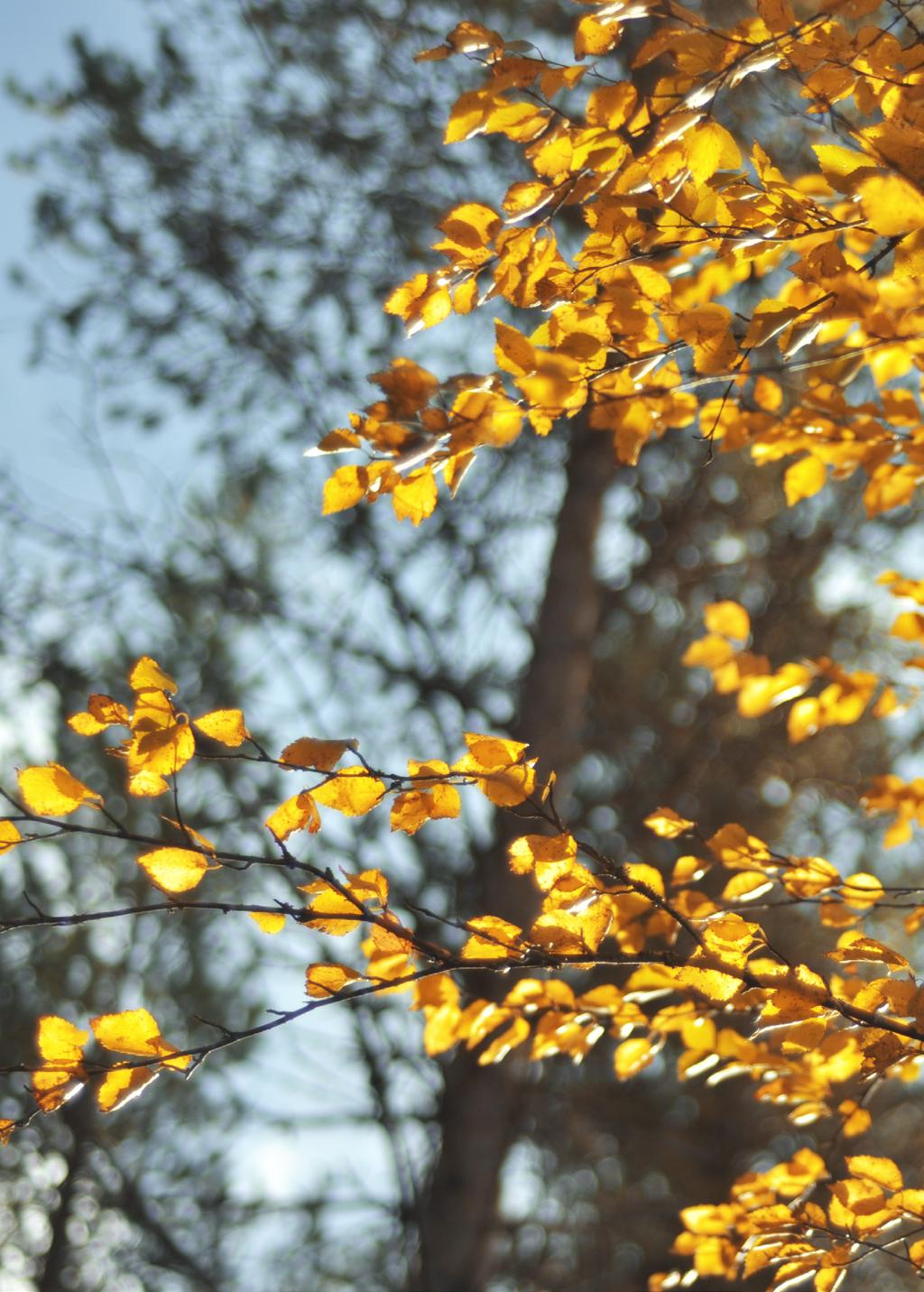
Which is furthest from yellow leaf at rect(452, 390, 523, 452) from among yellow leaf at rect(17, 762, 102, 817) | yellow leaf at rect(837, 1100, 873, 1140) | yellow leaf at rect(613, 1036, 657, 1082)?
yellow leaf at rect(837, 1100, 873, 1140)

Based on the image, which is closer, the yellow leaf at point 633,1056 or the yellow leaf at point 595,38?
the yellow leaf at point 595,38

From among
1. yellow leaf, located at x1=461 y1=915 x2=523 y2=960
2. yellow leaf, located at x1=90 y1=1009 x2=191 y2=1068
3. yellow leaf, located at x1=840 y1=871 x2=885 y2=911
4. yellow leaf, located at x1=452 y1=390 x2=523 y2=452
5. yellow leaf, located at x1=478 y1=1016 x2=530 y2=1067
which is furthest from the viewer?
yellow leaf, located at x1=478 y1=1016 x2=530 y2=1067

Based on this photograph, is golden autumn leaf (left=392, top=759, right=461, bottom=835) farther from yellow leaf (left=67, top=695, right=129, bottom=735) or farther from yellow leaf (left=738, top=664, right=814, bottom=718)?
yellow leaf (left=738, top=664, right=814, bottom=718)

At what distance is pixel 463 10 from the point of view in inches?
143

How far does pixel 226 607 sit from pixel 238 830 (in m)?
0.74

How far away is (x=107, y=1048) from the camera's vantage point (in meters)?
1.09

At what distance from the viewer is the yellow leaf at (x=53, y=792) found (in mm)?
1113

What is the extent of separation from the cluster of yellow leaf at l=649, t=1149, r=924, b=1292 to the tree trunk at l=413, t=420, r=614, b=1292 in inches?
48.7

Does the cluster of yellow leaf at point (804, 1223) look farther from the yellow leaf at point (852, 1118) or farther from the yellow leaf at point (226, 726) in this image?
the yellow leaf at point (226, 726)

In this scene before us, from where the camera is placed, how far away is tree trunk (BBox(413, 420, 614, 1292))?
2.68 m

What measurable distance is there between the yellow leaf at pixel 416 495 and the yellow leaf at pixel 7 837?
52 centimetres

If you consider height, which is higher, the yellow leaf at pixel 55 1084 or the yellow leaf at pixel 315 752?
the yellow leaf at pixel 315 752

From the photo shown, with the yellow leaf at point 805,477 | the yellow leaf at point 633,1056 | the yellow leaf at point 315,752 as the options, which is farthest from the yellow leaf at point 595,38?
the yellow leaf at point 633,1056

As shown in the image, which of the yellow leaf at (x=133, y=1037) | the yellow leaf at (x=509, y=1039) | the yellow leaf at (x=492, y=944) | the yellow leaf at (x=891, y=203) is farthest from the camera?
the yellow leaf at (x=509, y=1039)
